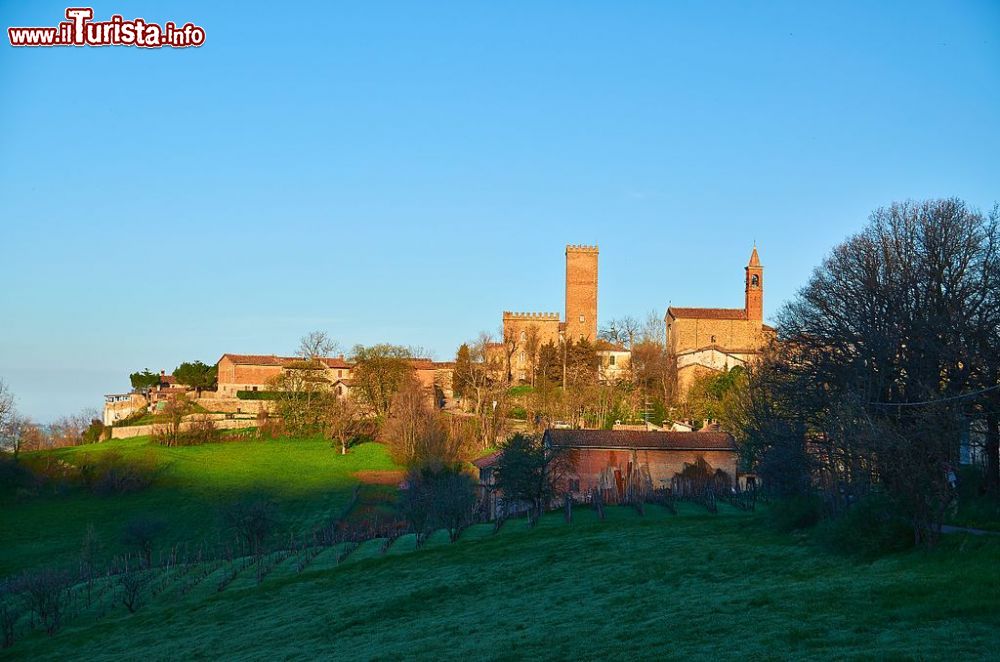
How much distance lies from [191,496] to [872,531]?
45.2 meters

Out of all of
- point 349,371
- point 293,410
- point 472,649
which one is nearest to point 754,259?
point 349,371

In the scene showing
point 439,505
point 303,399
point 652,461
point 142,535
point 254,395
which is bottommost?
point 142,535

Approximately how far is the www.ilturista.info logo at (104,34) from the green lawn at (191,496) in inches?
1026

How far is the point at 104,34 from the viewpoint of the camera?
27.3 meters

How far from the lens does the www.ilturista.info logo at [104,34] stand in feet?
88.9

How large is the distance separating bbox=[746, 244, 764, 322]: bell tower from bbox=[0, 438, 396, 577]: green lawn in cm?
3730

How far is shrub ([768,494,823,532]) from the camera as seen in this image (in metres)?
27.4

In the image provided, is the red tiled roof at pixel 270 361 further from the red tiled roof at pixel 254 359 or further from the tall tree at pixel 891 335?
the tall tree at pixel 891 335

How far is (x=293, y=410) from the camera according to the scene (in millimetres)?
78062

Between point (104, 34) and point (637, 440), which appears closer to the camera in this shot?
point (104, 34)

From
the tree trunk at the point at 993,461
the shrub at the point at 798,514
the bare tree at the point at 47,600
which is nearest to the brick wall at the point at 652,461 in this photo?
the tree trunk at the point at 993,461

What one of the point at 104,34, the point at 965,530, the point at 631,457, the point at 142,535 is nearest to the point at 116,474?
the point at 142,535

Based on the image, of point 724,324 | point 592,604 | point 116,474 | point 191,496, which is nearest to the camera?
point 592,604

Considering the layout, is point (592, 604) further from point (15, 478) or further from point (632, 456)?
point (15, 478)
